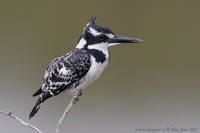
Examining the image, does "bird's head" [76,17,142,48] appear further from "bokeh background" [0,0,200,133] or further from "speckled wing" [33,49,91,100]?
"bokeh background" [0,0,200,133]

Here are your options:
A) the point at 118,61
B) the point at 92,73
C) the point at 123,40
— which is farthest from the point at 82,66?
the point at 118,61

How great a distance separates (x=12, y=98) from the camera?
2607 millimetres

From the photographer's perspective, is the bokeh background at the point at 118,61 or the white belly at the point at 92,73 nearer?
the white belly at the point at 92,73

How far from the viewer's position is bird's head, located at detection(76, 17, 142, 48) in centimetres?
172

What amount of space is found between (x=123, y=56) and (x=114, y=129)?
1.12 feet

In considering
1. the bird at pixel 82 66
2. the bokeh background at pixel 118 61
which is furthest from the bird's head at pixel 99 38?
the bokeh background at pixel 118 61

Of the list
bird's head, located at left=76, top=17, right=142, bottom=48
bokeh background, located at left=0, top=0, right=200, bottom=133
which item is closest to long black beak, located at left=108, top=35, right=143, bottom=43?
bird's head, located at left=76, top=17, right=142, bottom=48

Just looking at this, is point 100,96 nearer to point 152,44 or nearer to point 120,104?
point 120,104

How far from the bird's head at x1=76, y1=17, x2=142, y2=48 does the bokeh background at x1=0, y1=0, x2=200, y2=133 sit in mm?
743

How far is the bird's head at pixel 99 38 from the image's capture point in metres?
1.72

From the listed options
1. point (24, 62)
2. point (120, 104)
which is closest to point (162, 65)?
point (120, 104)

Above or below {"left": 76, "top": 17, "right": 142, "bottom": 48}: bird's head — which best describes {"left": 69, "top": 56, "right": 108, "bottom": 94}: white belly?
below

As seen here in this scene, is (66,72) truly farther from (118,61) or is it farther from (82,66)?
(118,61)

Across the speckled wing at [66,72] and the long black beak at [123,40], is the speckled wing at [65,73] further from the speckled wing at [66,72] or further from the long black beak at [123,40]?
the long black beak at [123,40]
